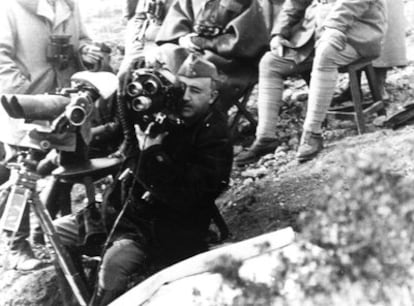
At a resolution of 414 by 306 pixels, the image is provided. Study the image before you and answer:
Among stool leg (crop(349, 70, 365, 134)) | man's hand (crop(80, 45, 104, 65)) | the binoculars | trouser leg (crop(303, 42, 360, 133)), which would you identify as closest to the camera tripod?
man's hand (crop(80, 45, 104, 65))

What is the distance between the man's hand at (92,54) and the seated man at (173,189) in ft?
3.92

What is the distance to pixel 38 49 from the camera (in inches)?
184

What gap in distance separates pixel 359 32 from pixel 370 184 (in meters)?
3.13

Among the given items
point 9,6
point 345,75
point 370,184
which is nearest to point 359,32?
point 345,75

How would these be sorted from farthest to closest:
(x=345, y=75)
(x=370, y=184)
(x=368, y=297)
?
(x=345, y=75) < (x=370, y=184) < (x=368, y=297)

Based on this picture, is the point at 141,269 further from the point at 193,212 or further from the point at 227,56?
the point at 227,56

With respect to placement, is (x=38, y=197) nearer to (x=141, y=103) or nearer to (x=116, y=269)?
(x=116, y=269)

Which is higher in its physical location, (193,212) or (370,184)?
(370,184)

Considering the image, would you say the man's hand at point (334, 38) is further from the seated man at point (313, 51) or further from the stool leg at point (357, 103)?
the stool leg at point (357, 103)

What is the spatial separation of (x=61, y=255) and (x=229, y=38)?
232 cm

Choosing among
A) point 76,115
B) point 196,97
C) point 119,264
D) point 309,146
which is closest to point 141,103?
point 76,115

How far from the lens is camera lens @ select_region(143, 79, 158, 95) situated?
10.6 ft

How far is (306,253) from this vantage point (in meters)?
1.76

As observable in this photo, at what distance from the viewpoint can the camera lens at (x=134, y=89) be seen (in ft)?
10.7
